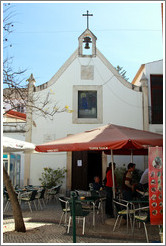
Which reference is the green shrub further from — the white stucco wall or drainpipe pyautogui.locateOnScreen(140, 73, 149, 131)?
drainpipe pyautogui.locateOnScreen(140, 73, 149, 131)

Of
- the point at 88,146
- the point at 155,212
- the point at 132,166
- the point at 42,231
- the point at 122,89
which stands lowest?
the point at 42,231

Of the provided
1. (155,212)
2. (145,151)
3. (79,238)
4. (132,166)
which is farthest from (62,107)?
(155,212)

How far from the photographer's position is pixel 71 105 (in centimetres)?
1529

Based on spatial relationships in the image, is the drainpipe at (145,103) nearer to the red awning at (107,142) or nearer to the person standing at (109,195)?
the person standing at (109,195)

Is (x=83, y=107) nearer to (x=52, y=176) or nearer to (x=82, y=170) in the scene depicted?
(x=82, y=170)

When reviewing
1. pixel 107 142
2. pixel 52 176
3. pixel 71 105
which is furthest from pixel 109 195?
pixel 71 105

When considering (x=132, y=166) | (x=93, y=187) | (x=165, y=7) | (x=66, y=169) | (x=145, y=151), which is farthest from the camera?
(x=66, y=169)

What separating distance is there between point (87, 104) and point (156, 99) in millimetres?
3964

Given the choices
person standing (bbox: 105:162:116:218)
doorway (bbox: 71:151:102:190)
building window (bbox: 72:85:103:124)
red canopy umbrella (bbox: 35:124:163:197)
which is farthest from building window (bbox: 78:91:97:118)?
red canopy umbrella (bbox: 35:124:163:197)

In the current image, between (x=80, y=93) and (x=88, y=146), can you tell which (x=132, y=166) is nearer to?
(x=88, y=146)

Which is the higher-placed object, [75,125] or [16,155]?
[75,125]

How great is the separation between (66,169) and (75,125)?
2395mm

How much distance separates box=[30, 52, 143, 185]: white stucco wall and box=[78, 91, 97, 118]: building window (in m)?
0.50

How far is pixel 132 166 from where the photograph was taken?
771 centimetres
